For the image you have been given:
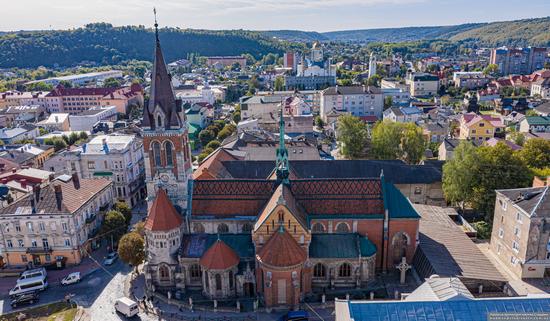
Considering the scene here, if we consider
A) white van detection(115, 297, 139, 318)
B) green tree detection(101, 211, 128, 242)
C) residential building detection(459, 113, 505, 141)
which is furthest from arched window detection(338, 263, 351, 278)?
residential building detection(459, 113, 505, 141)

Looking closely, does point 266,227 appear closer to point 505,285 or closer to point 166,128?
point 166,128

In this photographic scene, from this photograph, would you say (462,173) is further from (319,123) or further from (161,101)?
(319,123)

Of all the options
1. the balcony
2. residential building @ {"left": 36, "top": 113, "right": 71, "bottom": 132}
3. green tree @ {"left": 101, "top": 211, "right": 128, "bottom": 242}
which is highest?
residential building @ {"left": 36, "top": 113, "right": 71, "bottom": 132}

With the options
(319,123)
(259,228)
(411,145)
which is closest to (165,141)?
(259,228)

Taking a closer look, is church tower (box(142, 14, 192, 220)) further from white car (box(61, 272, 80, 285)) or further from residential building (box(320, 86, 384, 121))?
residential building (box(320, 86, 384, 121))

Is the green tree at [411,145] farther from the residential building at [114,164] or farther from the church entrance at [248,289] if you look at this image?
the residential building at [114,164]

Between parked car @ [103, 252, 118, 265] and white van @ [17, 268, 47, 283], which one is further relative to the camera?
parked car @ [103, 252, 118, 265]
